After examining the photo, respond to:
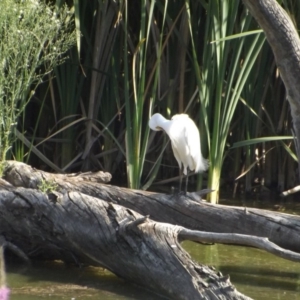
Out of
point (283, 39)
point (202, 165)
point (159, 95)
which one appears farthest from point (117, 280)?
point (159, 95)

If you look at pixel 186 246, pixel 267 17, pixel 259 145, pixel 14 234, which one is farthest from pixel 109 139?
pixel 267 17

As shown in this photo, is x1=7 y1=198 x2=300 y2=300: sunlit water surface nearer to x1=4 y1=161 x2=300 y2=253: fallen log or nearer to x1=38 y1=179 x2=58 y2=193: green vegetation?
x1=4 y1=161 x2=300 y2=253: fallen log

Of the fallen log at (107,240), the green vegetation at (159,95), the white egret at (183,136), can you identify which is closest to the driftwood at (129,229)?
the fallen log at (107,240)

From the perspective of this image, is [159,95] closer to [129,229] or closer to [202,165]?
[202,165]

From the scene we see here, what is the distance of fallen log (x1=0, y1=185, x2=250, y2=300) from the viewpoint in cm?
348

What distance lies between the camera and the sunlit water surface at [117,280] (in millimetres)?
3748

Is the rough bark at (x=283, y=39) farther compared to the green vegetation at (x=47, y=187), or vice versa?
the green vegetation at (x=47, y=187)

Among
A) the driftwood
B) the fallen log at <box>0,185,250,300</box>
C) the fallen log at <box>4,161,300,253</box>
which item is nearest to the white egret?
the driftwood

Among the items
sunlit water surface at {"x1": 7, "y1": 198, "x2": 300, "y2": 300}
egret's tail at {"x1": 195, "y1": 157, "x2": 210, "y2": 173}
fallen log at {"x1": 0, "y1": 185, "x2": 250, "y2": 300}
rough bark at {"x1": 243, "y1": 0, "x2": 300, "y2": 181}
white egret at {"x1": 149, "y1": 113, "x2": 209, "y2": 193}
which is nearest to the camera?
rough bark at {"x1": 243, "y1": 0, "x2": 300, "y2": 181}

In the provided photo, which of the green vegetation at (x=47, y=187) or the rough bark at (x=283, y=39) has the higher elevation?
the rough bark at (x=283, y=39)

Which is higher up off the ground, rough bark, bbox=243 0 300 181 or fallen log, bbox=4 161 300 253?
rough bark, bbox=243 0 300 181

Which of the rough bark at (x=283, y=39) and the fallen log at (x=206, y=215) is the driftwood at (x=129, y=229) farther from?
the rough bark at (x=283, y=39)

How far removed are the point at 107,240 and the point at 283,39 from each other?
5.01 feet

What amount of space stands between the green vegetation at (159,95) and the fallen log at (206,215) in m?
0.87
